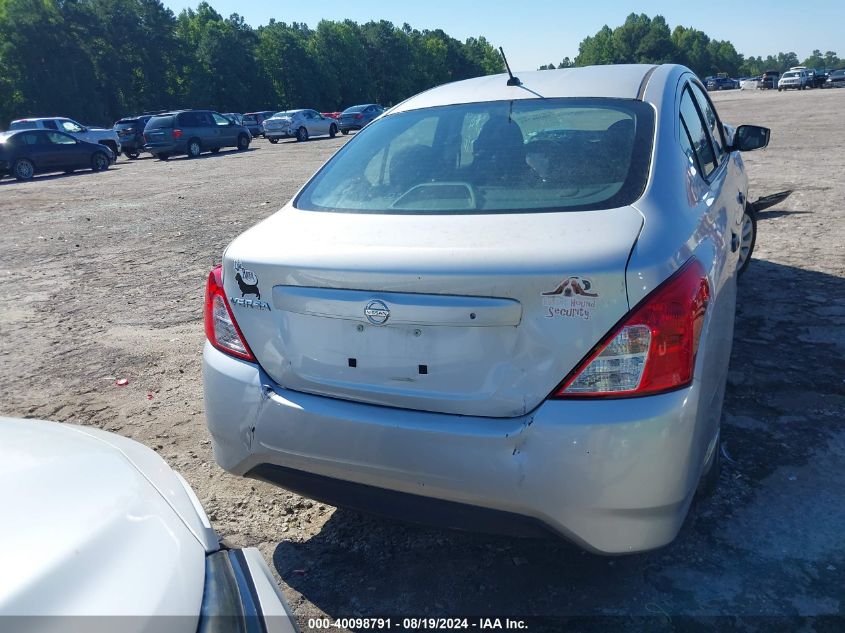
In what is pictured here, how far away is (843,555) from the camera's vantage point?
8.42 ft

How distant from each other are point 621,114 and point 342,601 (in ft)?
7.33

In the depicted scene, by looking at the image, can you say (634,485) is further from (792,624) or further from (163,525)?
(163,525)

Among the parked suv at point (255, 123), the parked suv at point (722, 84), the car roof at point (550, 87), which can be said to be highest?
the car roof at point (550, 87)

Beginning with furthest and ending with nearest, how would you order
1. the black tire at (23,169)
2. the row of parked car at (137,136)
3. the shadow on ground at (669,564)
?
the row of parked car at (137,136) < the black tire at (23,169) < the shadow on ground at (669,564)

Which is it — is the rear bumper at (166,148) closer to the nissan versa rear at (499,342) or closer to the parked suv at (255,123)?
the parked suv at (255,123)

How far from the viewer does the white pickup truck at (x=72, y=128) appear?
27.9 m

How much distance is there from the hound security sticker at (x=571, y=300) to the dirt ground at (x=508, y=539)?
3.57 feet

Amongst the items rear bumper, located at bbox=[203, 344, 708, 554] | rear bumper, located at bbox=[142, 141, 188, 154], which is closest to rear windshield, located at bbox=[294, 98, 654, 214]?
rear bumper, located at bbox=[203, 344, 708, 554]

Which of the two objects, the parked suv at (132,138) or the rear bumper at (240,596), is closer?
the rear bumper at (240,596)

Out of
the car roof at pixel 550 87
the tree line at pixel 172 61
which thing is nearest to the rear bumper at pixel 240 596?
the car roof at pixel 550 87

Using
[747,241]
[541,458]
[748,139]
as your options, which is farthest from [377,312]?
[747,241]

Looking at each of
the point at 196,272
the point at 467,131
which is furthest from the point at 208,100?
the point at 467,131

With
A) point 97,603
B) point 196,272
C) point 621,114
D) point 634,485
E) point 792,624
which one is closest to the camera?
point 97,603

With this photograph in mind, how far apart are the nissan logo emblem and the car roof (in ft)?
4.89
